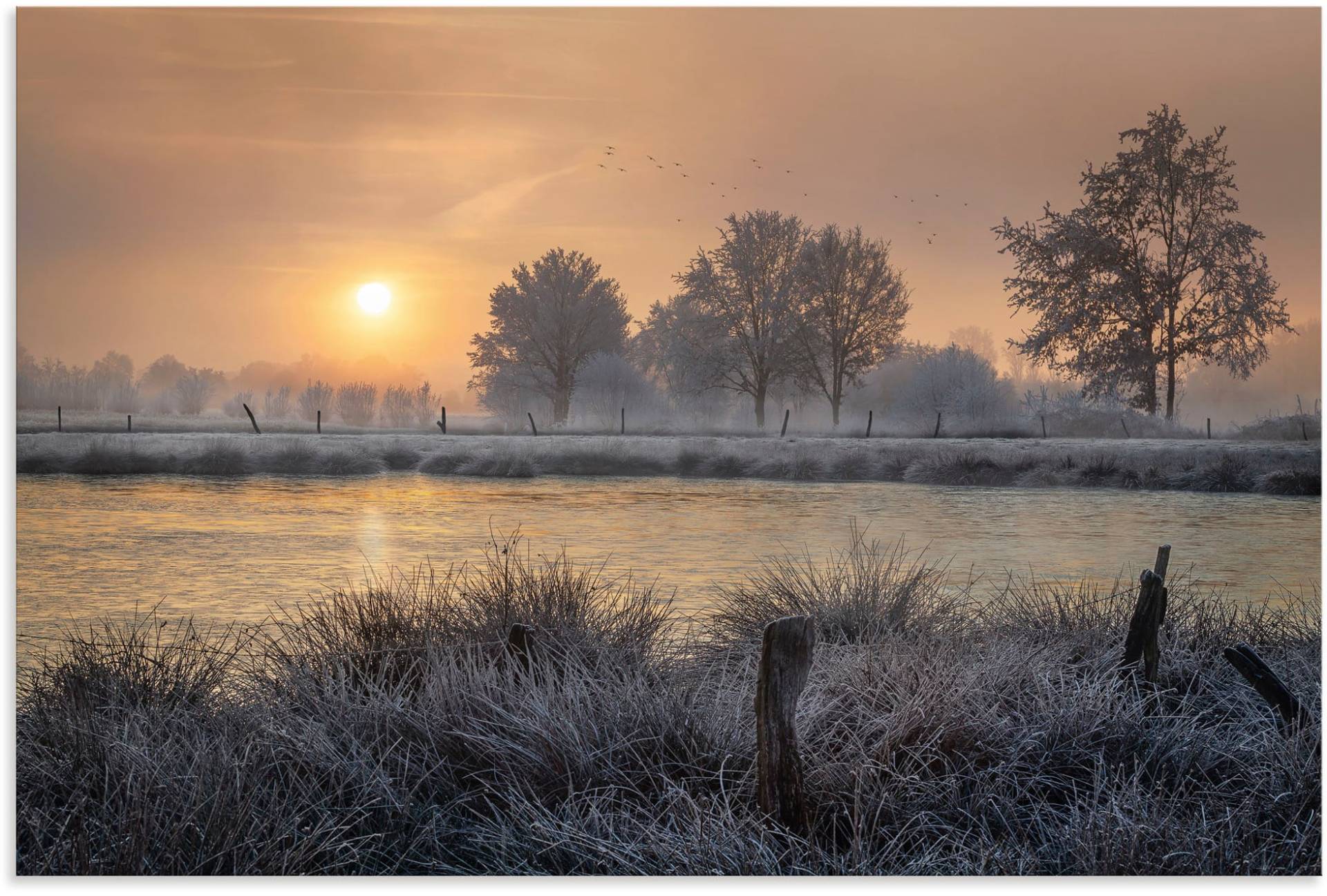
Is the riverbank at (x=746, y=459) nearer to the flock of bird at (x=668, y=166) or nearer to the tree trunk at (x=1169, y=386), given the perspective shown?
the tree trunk at (x=1169, y=386)

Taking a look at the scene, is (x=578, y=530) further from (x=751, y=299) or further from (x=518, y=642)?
(x=518, y=642)

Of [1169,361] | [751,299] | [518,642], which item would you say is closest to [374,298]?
[751,299]

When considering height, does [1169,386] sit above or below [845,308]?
below

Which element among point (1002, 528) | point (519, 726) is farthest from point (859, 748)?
point (1002, 528)

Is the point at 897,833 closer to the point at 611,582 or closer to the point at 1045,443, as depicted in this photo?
the point at 611,582

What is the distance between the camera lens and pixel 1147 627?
Result: 3.20 metres

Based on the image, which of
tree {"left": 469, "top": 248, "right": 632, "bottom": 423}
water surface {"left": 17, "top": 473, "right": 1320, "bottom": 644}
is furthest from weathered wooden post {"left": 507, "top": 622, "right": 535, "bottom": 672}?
tree {"left": 469, "top": 248, "right": 632, "bottom": 423}

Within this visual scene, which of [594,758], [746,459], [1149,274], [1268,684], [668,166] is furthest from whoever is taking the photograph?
[746,459]

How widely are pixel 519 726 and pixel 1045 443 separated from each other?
280cm

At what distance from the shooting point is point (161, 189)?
3.91 metres

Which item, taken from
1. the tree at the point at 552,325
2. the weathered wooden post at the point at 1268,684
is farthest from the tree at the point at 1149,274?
the tree at the point at 552,325

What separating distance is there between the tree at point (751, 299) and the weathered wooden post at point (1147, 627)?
1.63m

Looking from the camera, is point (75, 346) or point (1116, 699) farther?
point (75, 346)

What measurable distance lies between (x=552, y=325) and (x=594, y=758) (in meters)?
1.96
